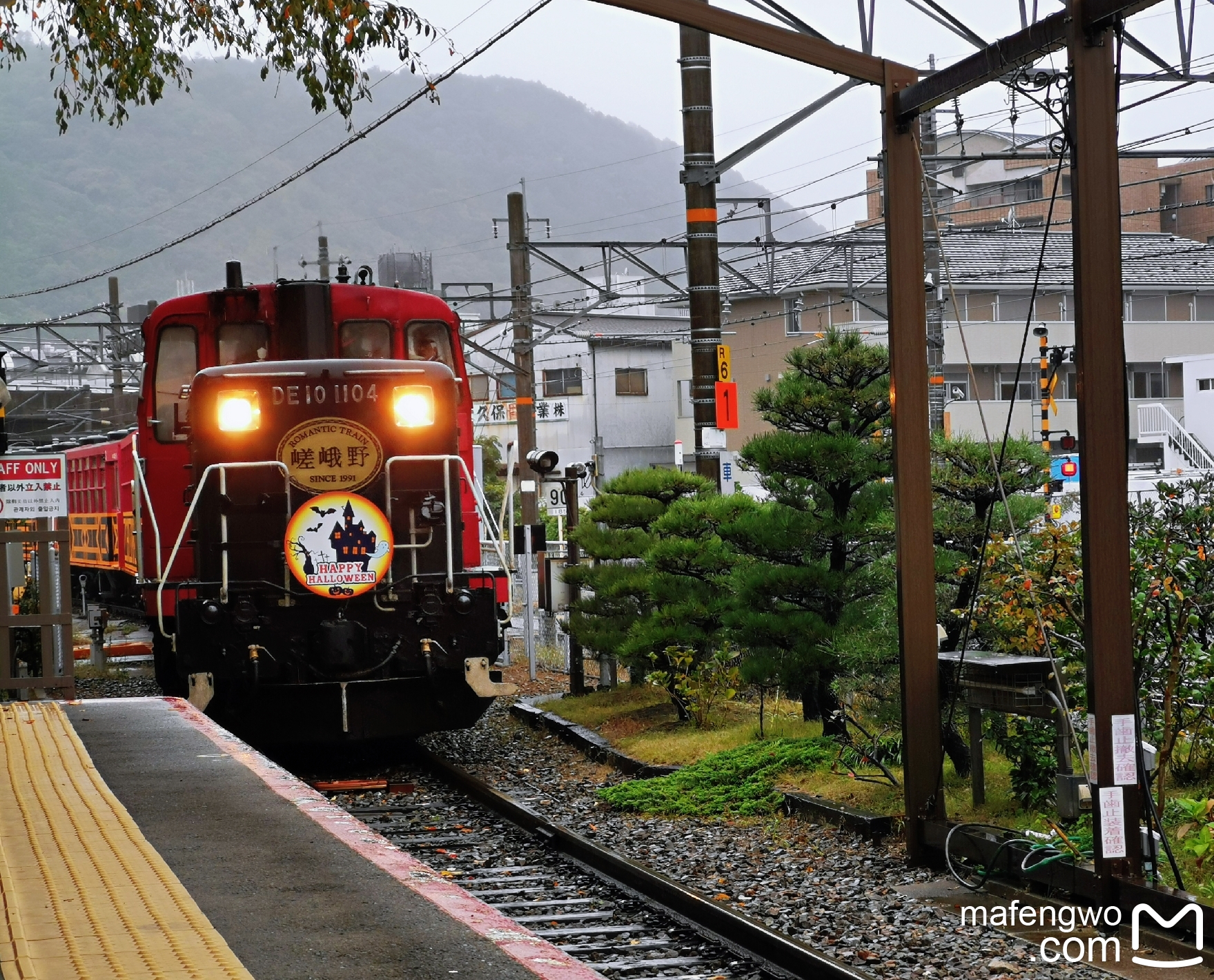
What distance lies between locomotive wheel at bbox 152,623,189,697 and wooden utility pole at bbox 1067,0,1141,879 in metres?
7.90

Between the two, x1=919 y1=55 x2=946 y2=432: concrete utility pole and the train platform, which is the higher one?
x1=919 y1=55 x2=946 y2=432: concrete utility pole

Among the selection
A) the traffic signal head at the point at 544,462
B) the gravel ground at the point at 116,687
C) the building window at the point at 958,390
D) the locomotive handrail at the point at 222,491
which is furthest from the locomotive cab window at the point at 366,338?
the building window at the point at 958,390

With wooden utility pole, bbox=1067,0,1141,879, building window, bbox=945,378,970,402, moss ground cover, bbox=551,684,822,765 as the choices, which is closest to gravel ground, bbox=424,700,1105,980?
moss ground cover, bbox=551,684,822,765

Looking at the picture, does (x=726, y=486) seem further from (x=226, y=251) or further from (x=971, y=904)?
(x=226, y=251)

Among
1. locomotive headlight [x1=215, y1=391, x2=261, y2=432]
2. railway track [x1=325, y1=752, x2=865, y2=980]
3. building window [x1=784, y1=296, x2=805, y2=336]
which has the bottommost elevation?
railway track [x1=325, y1=752, x2=865, y2=980]

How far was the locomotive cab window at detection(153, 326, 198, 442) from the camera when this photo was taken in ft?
41.2

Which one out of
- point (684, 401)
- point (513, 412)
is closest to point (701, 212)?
point (684, 401)

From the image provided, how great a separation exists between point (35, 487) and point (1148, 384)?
42.2 metres

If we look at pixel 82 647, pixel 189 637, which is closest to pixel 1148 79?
pixel 189 637

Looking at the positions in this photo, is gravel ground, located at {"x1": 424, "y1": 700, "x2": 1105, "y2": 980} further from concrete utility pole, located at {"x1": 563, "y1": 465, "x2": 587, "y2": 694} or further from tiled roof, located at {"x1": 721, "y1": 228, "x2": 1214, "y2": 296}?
tiled roof, located at {"x1": 721, "y1": 228, "x2": 1214, "y2": 296}

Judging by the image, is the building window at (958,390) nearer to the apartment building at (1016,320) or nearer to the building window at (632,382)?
the apartment building at (1016,320)

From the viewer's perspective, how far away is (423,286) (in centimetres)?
4000

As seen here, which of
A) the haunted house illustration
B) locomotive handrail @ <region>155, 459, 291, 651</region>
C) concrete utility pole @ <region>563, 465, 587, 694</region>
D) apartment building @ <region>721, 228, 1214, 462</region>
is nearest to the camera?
locomotive handrail @ <region>155, 459, 291, 651</region>

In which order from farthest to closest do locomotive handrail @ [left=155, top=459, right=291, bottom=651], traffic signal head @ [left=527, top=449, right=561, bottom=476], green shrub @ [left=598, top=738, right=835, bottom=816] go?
traffic signal head @ [left=527, top=449, right=561, bottom=476] < locomotive handrail @ [left=155, top=459, right=291, bottom=651] < green shrub @ [left=598, top=738, right=835, bottom=816]
